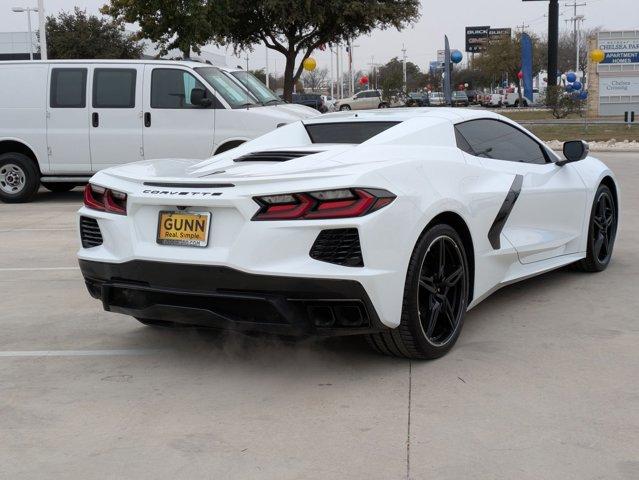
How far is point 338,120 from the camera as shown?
225 inches

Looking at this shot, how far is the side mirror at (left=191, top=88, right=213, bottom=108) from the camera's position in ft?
39.6

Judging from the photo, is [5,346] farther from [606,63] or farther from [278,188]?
[606,63]

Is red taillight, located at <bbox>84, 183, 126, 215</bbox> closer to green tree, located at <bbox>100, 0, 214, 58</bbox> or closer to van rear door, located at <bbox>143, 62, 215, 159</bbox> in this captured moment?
van rear door, located at <bbox>143, 62, 215, 159</bbox>

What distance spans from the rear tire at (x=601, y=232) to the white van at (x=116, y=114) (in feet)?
19.3

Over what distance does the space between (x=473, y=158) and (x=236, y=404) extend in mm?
2174

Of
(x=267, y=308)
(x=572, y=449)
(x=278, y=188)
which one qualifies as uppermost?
(x=278, y=188)

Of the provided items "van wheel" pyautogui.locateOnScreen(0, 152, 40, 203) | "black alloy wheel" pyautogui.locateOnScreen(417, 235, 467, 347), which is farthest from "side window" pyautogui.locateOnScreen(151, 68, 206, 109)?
"black alloy wheel" pyautogui.locateOnScreen(417, 235, 467, 347)

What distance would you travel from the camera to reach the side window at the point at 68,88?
12461 mm

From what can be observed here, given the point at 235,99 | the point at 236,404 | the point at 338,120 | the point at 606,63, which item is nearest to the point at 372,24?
the point at 606,63

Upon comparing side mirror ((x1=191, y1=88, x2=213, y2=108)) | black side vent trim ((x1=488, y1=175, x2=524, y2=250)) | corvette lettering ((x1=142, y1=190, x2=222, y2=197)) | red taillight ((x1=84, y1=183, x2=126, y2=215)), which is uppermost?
side mirror ((x1=191, y1=88, x2=213, y2=108))

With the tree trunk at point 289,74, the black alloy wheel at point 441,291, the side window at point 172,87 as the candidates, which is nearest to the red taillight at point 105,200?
the black alloy wheel at point 441,291

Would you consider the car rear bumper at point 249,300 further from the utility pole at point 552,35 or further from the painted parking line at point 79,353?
the utility pole at point 552,35

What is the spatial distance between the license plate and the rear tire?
Result: 3634 mm

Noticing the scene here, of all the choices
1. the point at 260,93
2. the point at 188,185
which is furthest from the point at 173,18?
the point at 188,185
